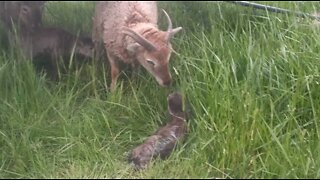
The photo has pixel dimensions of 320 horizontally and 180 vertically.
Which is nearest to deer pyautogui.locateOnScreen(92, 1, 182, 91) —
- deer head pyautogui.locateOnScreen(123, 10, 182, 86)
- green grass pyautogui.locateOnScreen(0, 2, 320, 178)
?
deer head pyautogui.locateOnScreen(123, 10, 182, 86)

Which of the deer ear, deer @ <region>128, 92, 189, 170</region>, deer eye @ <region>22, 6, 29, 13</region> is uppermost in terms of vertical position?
deer eye @ <region>22, 6, 29, 13</region>

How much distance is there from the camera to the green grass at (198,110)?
429cm

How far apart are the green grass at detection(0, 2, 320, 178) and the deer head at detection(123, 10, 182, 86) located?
0.30 ft

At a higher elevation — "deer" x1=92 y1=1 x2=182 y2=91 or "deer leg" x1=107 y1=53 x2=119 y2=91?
"deer" x1=92 y1=1 x2=182 y2=91

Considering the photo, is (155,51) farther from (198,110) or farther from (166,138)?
(166,138)

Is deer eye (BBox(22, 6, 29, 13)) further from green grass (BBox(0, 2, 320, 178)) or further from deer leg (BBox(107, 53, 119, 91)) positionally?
deer leg (BBox(107, 53, 119, 91))

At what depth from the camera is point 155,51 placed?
5266 mm

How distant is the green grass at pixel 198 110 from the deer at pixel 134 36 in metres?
0.11

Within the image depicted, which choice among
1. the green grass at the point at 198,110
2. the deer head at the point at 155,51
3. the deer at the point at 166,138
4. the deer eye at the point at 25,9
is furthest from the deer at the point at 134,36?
the deer eye at the point at 25,9

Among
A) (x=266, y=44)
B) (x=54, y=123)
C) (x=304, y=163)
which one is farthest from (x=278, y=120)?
(x=54, y=123)

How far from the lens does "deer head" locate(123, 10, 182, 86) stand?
5.22 meters

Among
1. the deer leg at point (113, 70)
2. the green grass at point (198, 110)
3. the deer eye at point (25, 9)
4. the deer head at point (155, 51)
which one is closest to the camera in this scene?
the green grass at point (198, 110)

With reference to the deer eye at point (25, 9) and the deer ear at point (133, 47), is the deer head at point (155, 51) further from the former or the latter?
the deer eye at point (25, 9)

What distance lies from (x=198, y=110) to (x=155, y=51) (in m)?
0.75
